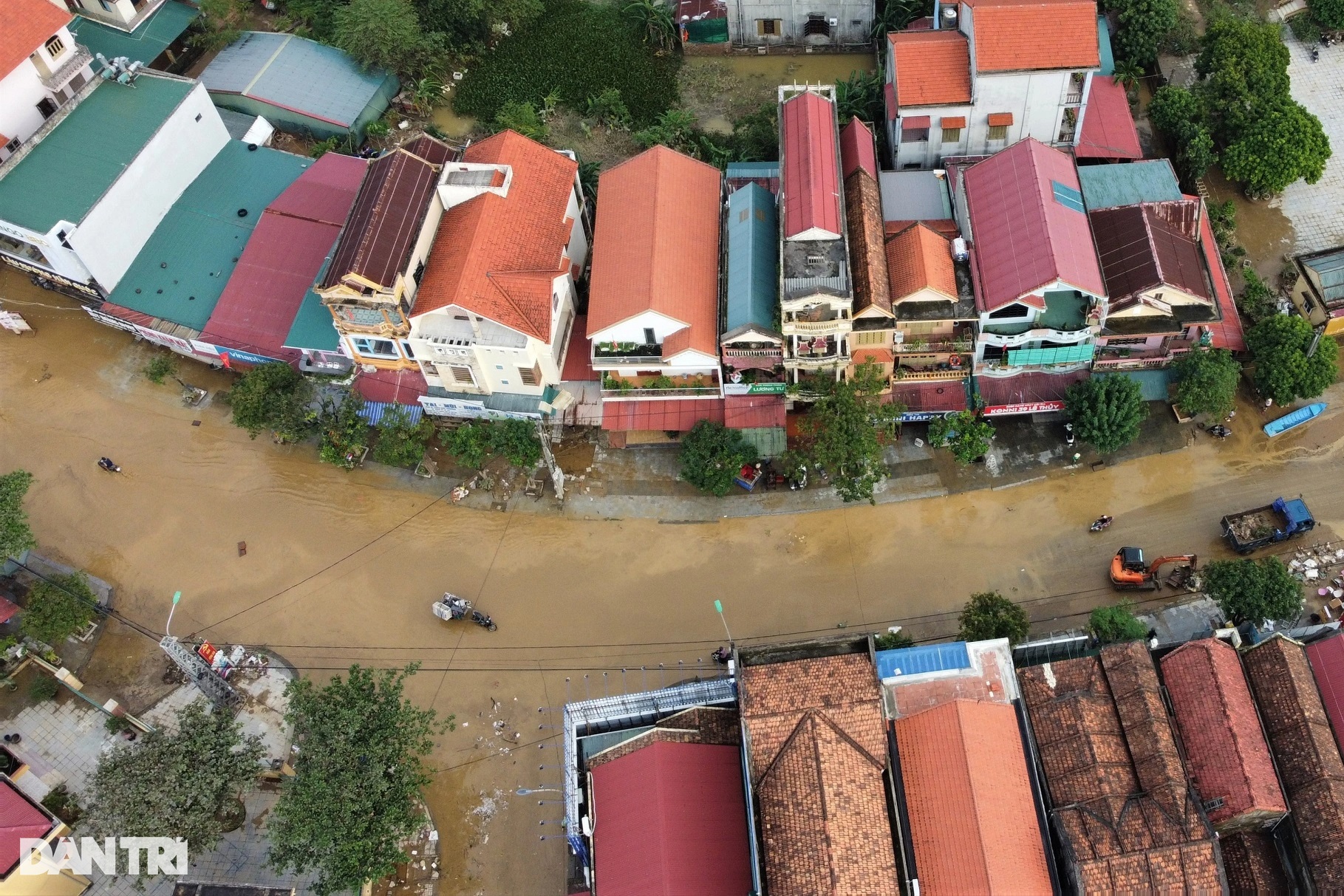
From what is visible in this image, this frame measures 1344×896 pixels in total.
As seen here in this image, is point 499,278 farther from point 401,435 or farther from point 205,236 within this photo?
point 205,236

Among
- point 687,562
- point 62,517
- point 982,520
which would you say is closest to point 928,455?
point 982,520

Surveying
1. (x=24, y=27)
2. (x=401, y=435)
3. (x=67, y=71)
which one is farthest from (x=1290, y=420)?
(x=24, y=27)

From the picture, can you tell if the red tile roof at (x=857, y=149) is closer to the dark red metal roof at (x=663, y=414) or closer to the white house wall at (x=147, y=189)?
the dark red metal roof at (x=663, y=414)

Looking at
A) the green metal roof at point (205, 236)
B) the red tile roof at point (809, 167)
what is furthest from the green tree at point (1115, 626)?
the green metal roof at point (205, 236)

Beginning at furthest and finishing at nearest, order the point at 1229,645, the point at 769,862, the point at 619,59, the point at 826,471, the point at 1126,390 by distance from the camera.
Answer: the point at 619,59 < the point at 826,471 < the point at 1126,390 < the point at 1229,645 < the point at 769,862

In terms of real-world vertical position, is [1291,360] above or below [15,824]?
above

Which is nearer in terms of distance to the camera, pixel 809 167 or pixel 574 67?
pixel 809 167

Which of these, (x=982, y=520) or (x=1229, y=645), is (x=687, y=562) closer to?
(x=982, y=520)

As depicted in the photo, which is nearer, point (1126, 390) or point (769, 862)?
point (769, 862)

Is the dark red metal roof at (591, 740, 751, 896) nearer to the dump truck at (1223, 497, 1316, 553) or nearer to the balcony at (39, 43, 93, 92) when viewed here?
the dump truck at (1223, 497, 1316, 553)
